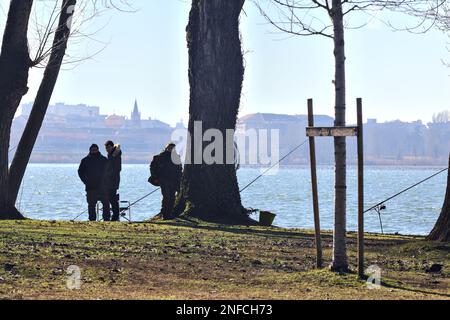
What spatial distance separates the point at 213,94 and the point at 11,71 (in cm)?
371

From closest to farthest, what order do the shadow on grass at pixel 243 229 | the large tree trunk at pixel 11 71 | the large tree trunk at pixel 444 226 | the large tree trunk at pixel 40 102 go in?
1. the large tree trunk at pixel 444 226
2. the shadow on grass at pixel 243 229
3. the large tree trunk at pixel 11 71
4. the large tree trunk at pixel 40 102

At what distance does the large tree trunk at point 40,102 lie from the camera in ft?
72.6

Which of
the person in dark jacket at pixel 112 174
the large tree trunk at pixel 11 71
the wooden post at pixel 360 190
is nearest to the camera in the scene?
the wooden post at pixel 360 190

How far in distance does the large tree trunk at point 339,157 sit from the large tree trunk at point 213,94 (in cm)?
794

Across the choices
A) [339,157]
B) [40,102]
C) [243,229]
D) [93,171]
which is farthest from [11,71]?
[339,157]

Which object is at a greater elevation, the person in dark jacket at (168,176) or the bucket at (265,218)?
the person in dark jacket at (168,176)

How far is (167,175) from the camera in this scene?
70.1ft

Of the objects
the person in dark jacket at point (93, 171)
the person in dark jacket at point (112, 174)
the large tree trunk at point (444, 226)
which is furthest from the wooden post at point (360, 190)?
the person in dark jacket at point (93, 171)

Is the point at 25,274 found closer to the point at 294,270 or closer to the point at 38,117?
the point at 294,270

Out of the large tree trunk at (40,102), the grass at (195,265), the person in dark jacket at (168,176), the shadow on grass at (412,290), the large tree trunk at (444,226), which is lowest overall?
the shadow on grass at (412,290)

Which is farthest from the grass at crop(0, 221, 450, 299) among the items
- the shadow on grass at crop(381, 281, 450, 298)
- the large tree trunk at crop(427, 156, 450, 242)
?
the large tree trunk at crop(427, 156, 450, 242)

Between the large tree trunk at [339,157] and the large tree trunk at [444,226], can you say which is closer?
the large tree trunk at [339,157]

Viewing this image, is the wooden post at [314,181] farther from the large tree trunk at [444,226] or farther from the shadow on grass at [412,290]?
the large tree trunk at [444,226]

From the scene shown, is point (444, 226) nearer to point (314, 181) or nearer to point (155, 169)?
point (314, 181)
